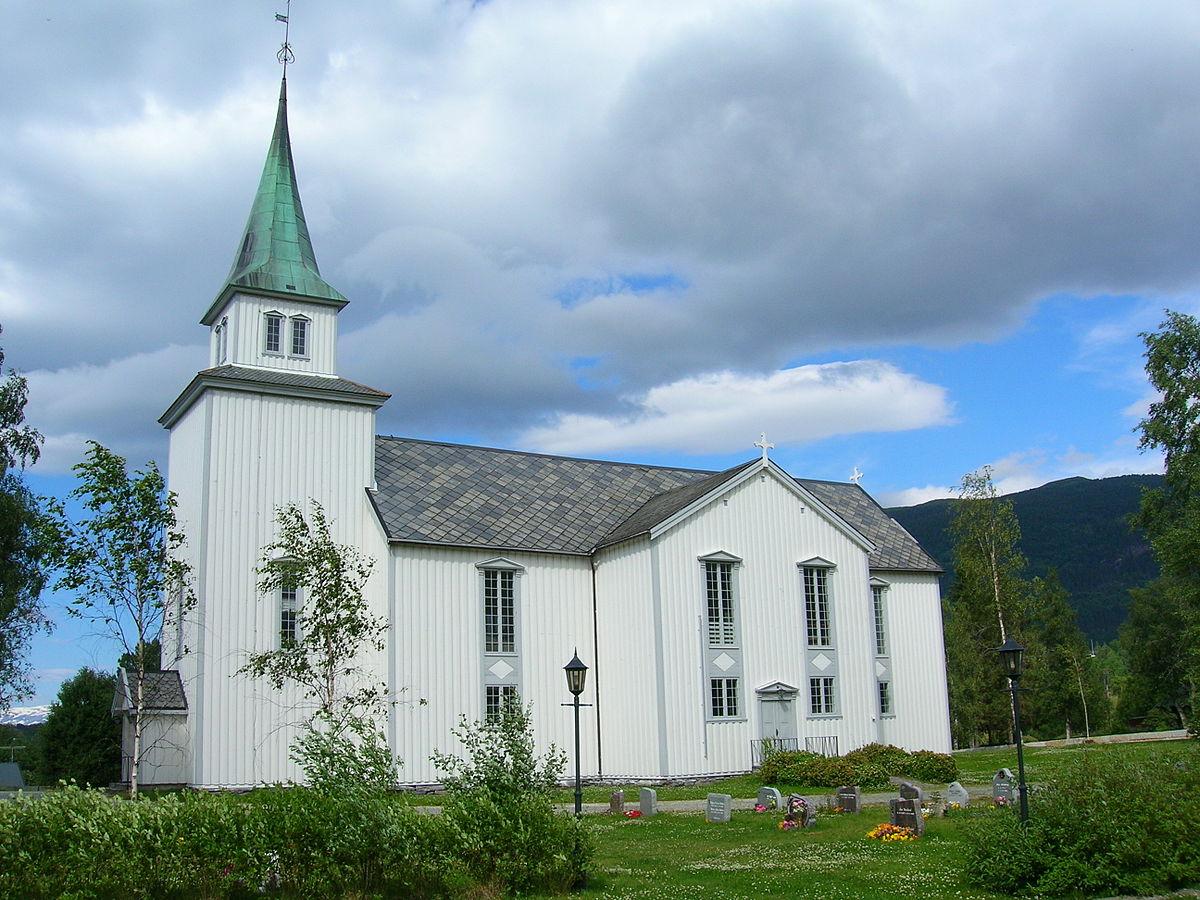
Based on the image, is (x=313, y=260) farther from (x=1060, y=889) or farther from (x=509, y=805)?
(x=1060, y=889)

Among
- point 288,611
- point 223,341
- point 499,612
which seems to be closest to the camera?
point 288,611

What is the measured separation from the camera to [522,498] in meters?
30.5

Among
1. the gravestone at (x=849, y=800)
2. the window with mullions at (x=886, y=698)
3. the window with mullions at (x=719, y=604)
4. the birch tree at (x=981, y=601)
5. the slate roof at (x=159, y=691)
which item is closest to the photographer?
the gravestone at (x=849, y=800)

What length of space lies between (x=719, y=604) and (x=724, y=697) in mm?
2485

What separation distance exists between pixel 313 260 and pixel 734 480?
13560 millimetres

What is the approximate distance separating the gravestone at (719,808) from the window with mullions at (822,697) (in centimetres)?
1140

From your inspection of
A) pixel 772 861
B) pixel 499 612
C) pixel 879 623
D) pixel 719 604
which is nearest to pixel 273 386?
pixel 499 612

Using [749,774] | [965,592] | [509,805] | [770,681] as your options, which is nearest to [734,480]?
[770,681]

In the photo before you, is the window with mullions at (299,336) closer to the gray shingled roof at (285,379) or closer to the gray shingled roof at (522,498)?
the gray shingled roof at (285,379)

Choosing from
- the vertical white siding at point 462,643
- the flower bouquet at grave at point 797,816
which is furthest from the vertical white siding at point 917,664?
the flower bouquet at grave at point 797,816

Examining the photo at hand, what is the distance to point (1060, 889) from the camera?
11.1 metres

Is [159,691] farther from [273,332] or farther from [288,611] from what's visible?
[273,332]

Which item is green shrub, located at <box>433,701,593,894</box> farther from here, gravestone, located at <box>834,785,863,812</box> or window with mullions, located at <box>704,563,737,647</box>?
window with mullions, located at <box>704,563,737,647</box>

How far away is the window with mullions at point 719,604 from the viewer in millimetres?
28484
